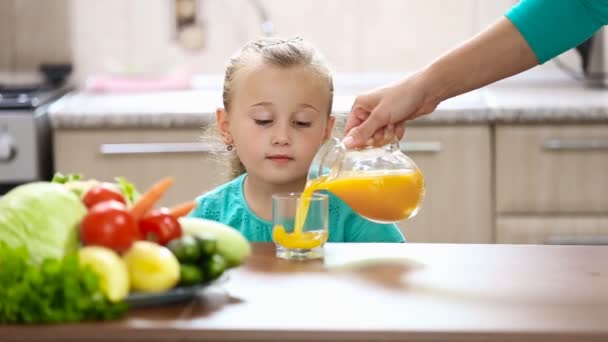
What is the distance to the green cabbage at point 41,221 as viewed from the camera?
3.86ft

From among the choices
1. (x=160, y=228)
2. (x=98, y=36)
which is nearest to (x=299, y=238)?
(x=160, y=228)

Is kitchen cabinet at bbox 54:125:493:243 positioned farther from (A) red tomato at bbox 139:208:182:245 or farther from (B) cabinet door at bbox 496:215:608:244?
(A) red tomato at bbox 139:208:182:245

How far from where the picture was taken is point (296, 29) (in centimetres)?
370

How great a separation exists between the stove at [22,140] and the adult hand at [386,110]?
1.37 meters

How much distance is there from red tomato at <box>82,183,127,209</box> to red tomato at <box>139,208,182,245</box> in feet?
0.13

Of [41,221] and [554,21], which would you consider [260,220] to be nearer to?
[554,21]

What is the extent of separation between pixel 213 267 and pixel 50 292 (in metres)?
0.20

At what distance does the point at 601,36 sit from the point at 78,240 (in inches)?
107

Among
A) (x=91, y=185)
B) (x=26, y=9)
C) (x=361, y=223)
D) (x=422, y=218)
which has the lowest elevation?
(x=422, y=218)

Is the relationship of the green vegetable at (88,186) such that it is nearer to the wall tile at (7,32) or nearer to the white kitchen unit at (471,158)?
the white kitchen unit at (471,158)

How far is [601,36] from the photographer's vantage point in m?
3.53

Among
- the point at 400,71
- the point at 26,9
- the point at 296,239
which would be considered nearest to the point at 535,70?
the point at 400,71

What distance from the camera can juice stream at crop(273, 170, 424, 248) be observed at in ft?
5.14

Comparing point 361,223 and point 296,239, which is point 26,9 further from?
point 296,239
